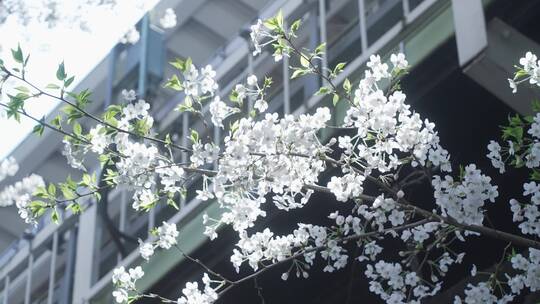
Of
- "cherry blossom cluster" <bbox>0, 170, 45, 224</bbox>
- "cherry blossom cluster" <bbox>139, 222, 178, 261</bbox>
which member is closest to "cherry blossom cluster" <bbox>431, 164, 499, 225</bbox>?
"cherry blossom cluster" <bbox>139, 222, 178, 261</bbox>

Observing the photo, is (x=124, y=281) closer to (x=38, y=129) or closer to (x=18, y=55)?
(x=38, y=129)

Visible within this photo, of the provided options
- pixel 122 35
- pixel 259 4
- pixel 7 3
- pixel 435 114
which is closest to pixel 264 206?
pixel 435 114

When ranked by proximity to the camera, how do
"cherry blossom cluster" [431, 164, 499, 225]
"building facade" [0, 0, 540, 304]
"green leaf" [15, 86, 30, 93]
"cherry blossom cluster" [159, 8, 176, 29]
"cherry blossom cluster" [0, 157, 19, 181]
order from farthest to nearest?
"cherry blossom cluster" [0, 157, 19, 181] < "cherry blossom cluster" [159, 8, 176, 29] < "building facade" [0, 0, 540, 304] < "green leaf" [15, 86, 30, 93] < "cherry blossom cluster" [431, 164, 499, 225]

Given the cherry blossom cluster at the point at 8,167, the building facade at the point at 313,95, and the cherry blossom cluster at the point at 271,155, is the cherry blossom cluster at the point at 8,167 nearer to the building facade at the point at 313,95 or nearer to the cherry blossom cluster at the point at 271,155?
the building facade at the point at 313,95

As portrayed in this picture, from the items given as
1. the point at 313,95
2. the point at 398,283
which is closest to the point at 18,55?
the point at 398,283

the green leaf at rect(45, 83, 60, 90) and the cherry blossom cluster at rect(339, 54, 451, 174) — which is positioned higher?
the green leaf at rect(45, 83, 60, 90)

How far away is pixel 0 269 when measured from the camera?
827 centimetres

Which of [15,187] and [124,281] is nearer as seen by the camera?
[124,281]

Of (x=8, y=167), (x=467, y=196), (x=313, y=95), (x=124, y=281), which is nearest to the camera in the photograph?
(x=467, y=196)

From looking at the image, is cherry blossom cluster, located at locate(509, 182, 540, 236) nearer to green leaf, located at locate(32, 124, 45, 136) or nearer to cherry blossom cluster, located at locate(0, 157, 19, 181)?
green leaf, located at locate(32, 124, 45, 136)

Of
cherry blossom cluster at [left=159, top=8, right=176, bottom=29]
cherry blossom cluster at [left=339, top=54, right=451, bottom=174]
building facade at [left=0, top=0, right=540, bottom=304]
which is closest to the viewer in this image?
cherry blossom cluster at [left=339, top=54, right=451, bottom=174]

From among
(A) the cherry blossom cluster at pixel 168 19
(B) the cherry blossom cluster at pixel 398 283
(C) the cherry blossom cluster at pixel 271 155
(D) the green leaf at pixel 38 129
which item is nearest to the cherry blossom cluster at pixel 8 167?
(A) the cherry blossom cluster at pixel 168 19

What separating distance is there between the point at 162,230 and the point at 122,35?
215 inches

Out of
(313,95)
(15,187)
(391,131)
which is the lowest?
(391,131)
